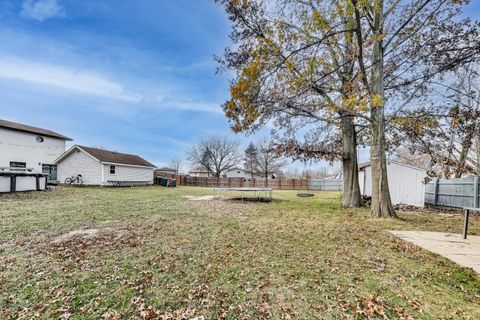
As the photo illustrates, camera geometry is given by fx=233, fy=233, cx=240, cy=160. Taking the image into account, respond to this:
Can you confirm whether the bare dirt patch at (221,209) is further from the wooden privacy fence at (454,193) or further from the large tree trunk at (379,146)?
the wooden privacy fence at (454,193)

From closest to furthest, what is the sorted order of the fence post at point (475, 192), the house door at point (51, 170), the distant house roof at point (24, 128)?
the fence post at point (475, 192), the distant house roof at point (24, 128), the house door at point (51, 170)

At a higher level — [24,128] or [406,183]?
[24,128]

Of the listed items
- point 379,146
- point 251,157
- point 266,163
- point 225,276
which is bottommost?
point 225,276

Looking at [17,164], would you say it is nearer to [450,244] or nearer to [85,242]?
[85,242]

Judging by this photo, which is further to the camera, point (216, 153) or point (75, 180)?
point (216, 153)

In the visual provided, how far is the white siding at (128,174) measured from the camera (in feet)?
69.7

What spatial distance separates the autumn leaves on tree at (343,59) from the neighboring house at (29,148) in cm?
1866

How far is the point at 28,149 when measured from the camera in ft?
66.0

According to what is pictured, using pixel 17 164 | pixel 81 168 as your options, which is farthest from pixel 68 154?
pixel 17 164

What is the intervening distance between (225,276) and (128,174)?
2341 centimetres

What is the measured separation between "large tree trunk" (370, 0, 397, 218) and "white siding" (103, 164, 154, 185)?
69.0 ft

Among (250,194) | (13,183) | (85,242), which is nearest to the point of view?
(85,242)

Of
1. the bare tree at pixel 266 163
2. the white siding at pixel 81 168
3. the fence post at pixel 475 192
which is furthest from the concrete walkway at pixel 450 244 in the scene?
the bare tree at pixel 266 163

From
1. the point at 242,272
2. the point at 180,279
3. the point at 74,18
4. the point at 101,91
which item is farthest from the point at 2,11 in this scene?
the point at 242,272
